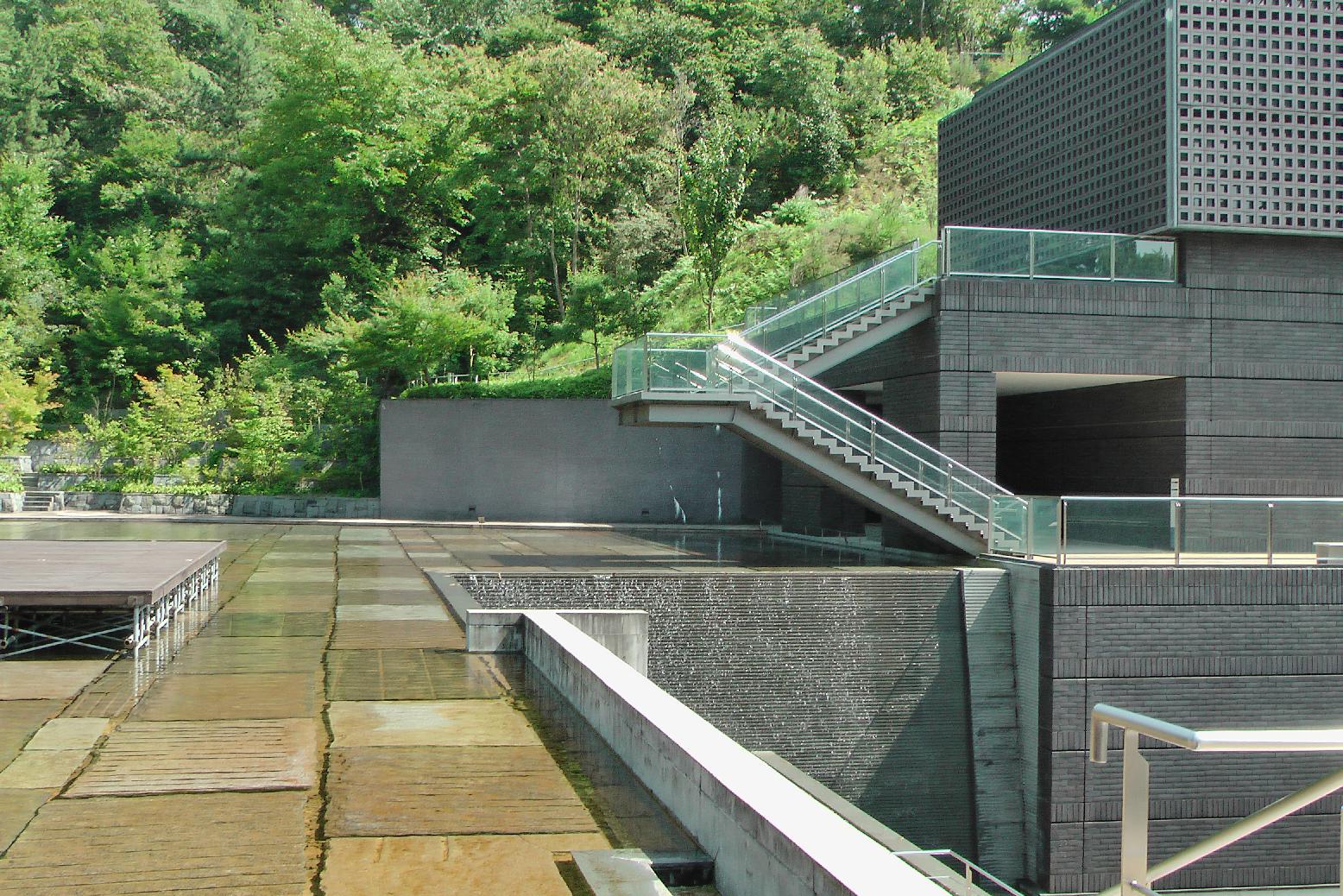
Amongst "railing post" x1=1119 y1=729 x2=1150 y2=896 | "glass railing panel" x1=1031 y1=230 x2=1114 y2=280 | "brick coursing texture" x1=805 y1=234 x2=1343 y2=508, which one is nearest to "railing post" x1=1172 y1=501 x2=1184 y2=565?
"brick coursing texture" x1=805 y1=234 x2=1343 y2=508

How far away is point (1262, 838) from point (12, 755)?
13754 millimetres

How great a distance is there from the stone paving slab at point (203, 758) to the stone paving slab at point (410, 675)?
1170 millimetres

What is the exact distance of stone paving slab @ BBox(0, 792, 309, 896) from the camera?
5551 millimetres

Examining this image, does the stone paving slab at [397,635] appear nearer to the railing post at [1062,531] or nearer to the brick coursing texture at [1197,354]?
the railing post at [1062,531]

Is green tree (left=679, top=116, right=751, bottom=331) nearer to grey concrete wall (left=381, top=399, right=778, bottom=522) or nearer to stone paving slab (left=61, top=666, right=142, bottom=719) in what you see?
grey concrete wall (left=381, top=399, right=778, bottom=522)

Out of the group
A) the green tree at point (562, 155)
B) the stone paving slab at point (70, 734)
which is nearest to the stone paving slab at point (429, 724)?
the stone paving slab at point (70, 734)

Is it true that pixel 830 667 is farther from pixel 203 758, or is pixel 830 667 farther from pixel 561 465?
pixel 561 465

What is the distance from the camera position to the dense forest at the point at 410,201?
39969 mm

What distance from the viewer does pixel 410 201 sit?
5075 cm

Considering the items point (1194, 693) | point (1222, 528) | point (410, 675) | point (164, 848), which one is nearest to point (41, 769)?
point (164, 848)

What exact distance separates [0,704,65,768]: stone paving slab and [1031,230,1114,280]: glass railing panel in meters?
17.6

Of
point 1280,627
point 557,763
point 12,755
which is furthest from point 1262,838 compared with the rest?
point 12,755

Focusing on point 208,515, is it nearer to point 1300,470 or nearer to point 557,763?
point 1300,470

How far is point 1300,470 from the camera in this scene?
73.5 ft
